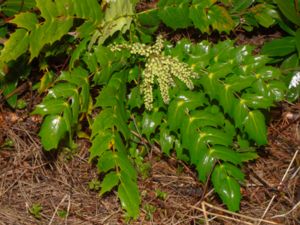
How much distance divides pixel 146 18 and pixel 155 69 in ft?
1.61

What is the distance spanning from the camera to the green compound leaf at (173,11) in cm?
261

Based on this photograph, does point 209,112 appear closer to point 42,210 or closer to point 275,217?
point 275,217

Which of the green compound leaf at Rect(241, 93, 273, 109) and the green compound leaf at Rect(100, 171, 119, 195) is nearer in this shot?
the green compound leaf at Rect(100, 171, 119, 195)

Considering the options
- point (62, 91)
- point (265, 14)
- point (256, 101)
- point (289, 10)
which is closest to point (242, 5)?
point (265, 14)

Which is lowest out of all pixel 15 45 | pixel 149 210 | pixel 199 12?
pixel 149 210

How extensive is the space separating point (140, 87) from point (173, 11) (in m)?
0.43

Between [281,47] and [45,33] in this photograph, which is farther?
[281,47]

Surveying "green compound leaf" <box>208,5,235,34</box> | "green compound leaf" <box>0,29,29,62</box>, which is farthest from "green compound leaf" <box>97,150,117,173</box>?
"green compound leaf" <box>208,5,235,34</box>

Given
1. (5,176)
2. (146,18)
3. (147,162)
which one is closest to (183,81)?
(146,18)

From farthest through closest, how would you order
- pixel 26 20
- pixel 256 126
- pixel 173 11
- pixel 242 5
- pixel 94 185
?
pixel 242 5 < pixel 94 185 < pixel 173 11 < pixel 256 126 < pixel 26 20

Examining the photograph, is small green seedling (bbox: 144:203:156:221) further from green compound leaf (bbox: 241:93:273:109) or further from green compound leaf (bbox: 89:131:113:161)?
green compound leaf (bbox: 241:93:273:109)

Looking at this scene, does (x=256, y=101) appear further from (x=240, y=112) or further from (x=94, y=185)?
(x=94, y=185)

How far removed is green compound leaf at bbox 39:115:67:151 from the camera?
222 cm

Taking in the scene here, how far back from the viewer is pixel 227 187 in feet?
7.79
